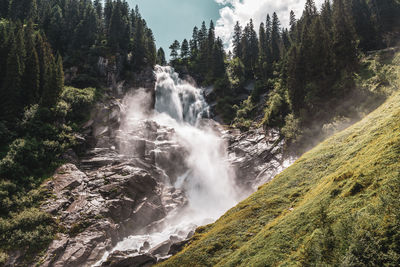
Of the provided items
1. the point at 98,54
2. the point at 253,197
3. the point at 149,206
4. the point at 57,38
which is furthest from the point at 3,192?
the point at 57,38

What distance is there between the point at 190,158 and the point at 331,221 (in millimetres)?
34555

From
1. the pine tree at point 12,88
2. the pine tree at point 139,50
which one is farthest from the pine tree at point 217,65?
the pine tree at point 12,88

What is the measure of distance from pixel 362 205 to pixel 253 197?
34.1ft

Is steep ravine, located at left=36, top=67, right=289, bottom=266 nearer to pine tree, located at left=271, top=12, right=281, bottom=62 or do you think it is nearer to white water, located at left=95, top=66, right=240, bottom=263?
white water, located at left=95, top=66, right=240, bottom=263

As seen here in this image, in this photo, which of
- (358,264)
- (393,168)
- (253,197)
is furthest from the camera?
(253,197)

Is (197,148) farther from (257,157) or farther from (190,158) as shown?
(257,157)

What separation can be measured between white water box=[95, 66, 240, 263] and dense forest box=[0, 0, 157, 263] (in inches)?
326

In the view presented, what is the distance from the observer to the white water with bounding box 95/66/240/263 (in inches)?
1173

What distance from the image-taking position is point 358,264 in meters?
6.41

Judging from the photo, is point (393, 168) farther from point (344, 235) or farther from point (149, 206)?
point (149, 206)

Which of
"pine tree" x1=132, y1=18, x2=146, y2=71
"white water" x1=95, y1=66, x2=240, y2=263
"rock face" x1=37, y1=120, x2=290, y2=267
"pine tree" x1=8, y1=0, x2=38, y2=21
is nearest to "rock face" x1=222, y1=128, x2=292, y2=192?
"rock face" x1=37, y1=120, x2=290, y2=267

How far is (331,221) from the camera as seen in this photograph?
859cm

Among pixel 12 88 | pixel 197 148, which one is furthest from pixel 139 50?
pixel 197 148

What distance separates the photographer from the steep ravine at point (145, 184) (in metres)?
23.6
